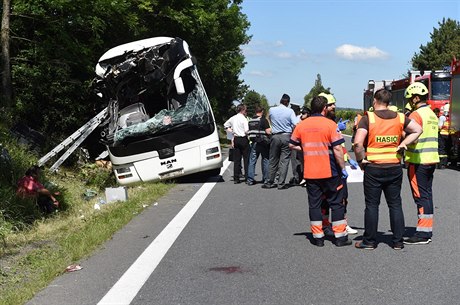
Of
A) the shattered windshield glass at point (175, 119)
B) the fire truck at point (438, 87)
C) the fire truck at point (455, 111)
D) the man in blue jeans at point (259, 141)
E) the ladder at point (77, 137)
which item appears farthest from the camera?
the fire truck at point (438, 87)

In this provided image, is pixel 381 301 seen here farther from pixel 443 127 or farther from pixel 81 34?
pixel 81 34

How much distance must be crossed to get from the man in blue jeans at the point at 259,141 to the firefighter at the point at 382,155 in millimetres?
6250

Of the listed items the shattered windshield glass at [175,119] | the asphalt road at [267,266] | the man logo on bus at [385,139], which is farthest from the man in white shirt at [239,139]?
the man logo on bus at [385,139]

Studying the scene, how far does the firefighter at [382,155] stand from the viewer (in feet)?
21.5

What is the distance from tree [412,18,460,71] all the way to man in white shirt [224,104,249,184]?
→ 5030 cm

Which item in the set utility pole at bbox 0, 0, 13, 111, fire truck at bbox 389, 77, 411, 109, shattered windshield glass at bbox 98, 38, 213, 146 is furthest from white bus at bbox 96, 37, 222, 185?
fire truck at bbox 389, 77, 411, 109

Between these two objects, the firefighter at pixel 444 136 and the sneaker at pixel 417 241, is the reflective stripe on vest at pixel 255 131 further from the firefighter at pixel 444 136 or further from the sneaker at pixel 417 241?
the sneaker at pixel 417 241

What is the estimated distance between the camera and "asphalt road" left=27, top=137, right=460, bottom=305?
507 cm

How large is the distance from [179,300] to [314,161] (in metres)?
2.70

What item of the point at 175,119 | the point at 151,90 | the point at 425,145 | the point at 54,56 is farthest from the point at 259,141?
the point at 54,56

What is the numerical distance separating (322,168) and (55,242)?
3.64m

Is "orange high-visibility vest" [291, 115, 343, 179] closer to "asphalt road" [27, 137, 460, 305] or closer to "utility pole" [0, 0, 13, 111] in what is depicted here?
"asphalt road" [27, 137, 460, 305]

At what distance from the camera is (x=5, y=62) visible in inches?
636

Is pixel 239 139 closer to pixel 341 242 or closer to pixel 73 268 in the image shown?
pixel 341 242
